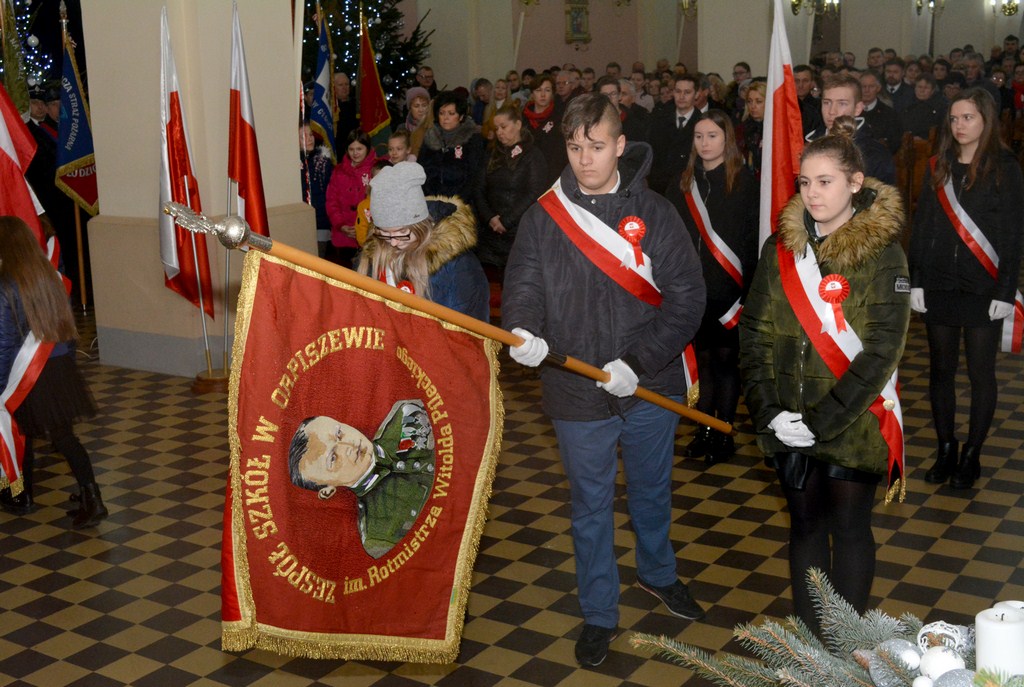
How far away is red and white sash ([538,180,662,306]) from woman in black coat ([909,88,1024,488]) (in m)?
2.03

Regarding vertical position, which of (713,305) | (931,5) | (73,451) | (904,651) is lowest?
(73,451)

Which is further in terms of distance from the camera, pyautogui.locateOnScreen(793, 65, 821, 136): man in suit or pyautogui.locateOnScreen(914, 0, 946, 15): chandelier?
pyautogui.locateOnScreen(914, 0, 946, 15): chandelier

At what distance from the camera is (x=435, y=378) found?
3596 millimetres

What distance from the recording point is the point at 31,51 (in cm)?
1569

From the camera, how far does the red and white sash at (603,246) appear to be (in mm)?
3924

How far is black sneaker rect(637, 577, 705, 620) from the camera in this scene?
4.41m

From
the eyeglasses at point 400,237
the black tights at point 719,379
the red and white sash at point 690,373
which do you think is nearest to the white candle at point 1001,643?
the red and white sash at point 690,373

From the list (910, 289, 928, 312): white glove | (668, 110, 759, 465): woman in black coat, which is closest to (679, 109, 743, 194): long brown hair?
(668, 110, 759, 465): woman in black coat

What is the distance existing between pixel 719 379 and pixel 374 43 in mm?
11442

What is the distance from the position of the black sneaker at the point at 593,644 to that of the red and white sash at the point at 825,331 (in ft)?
3.70

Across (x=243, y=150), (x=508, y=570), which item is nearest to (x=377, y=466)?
(x=508, y=570)

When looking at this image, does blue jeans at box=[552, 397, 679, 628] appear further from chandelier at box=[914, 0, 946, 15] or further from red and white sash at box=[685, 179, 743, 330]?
chandelier at box=[914, 0, 946, 15]

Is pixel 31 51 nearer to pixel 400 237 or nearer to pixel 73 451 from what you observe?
pixel 73 451

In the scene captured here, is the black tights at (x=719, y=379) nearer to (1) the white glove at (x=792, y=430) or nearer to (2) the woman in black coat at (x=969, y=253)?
(2) the woman in black coat at (x=969, y=253)
